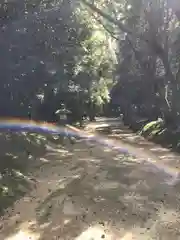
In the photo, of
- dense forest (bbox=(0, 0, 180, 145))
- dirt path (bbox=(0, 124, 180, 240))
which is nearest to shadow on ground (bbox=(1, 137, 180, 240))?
dirt path (bbox=(0, 124, 180, 240))

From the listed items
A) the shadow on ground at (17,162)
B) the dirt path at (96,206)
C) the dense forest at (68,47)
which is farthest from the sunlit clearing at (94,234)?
the dense forest at (68,47)

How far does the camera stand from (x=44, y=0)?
18344mm

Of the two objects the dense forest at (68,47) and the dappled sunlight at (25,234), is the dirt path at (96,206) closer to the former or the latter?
the dappled sunlight at (25,234)

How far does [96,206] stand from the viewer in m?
10.4

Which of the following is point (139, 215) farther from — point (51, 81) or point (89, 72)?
point (89, 72)

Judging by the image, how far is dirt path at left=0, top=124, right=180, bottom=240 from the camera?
8.45 metres

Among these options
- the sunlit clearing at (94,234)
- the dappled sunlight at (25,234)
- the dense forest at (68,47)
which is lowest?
the sunlit clearing at (94,234)

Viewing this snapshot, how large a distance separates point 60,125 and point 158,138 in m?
7.67

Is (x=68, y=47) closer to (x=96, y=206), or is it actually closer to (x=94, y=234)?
(x=96, y=206)

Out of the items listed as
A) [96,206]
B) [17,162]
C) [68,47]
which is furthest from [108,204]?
[68,47]

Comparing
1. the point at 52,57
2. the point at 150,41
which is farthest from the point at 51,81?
the point at 150,41

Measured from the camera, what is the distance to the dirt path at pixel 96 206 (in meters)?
8.45

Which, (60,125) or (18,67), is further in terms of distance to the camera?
(60,125)

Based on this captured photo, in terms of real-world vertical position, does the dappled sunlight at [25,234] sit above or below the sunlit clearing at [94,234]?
above
